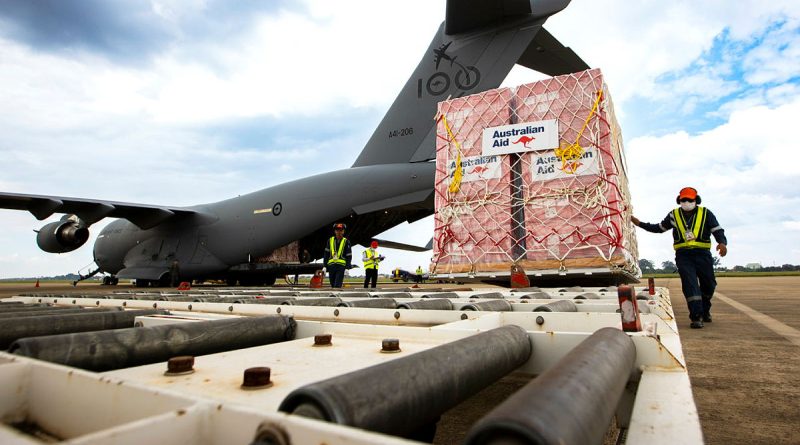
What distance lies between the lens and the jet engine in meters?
14.6

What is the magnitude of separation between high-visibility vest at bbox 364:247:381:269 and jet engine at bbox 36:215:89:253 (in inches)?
364

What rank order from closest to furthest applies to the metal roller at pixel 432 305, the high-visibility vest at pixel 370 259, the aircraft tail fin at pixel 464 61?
the metal roller at pixel 432 305, the aircraft tail fin at pixel 464 61, the high-visibility vest at pixel 370 259

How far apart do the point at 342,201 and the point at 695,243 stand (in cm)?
859

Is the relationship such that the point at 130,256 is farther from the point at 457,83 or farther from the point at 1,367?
the point at 1,367

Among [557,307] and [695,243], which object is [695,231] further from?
[557,307]

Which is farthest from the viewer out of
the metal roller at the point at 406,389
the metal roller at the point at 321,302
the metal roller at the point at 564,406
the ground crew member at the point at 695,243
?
the ground crew member at the point at 695,243

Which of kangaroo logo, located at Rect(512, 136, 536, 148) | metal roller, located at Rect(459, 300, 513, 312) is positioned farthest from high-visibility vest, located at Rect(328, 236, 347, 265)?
metal roller, located at Rect(459, 300, 513, 312)

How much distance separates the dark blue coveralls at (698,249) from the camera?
497cm

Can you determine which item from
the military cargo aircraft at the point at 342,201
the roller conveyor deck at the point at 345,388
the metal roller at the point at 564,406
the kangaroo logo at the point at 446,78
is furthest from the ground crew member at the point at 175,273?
the metal roller at the point at 564,406

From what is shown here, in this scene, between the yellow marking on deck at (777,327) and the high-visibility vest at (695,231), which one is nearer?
the yellow marking on deck at (777,327)

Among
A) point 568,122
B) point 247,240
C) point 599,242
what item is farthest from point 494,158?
point 247,240

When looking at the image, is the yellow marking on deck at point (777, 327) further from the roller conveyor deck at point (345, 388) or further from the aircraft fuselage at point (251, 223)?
the aircraft fuselage at point (251, 223)

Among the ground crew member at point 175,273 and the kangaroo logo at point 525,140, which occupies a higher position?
the kangaroo logo at point 525,140

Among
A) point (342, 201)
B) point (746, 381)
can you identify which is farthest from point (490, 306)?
point (342, 201)
